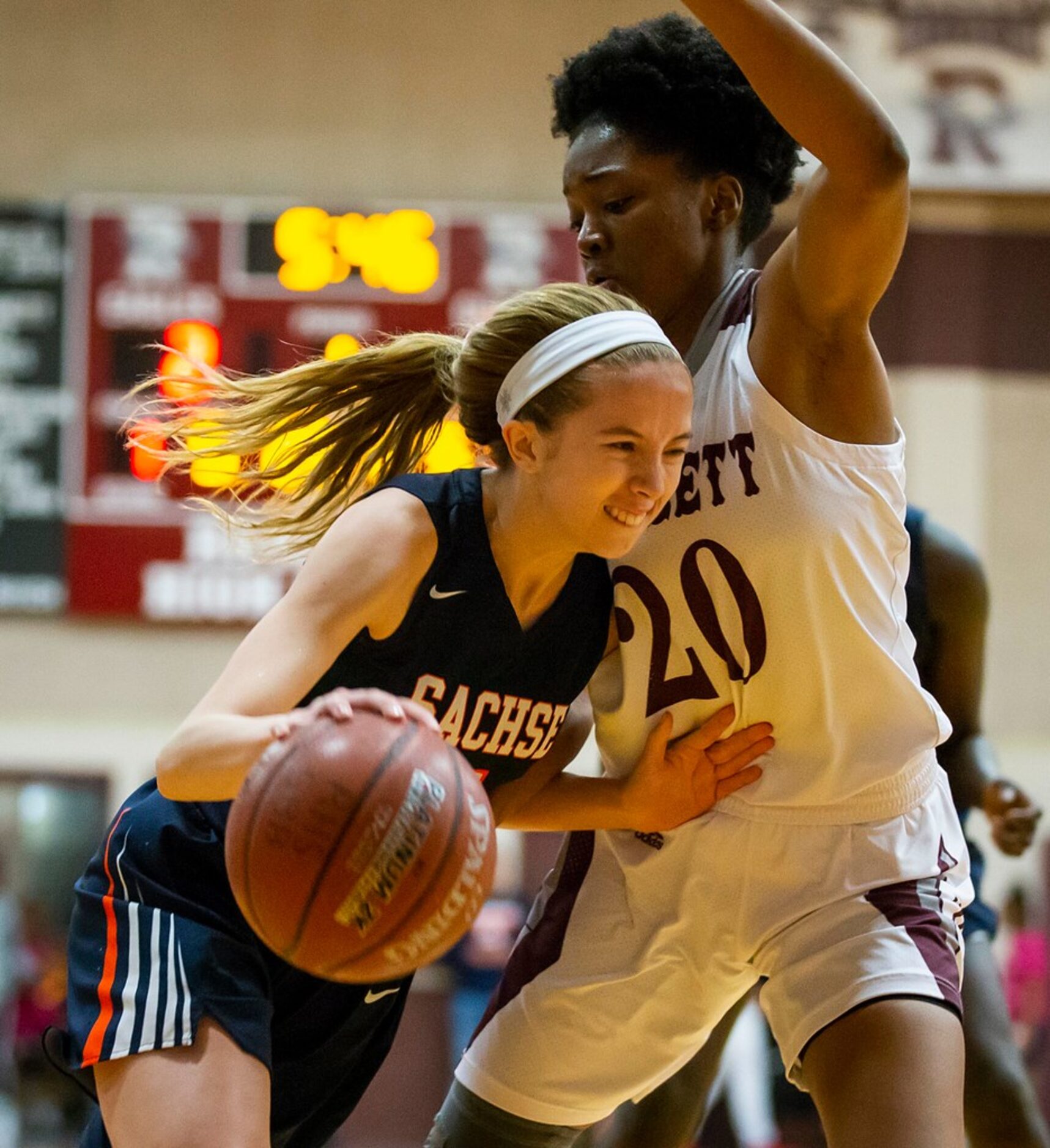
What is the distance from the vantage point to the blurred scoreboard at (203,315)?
7.70 m

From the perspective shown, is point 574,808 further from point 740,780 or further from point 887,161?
point 887,161

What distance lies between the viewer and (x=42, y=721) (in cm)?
820

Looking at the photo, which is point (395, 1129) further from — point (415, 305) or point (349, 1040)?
point (349, 1040)

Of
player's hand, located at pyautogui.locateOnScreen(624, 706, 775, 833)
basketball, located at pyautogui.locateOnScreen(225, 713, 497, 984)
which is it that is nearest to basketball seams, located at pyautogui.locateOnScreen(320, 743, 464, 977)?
basketball, located at pyautogui.locateOnScreen(225, 713, 497, 984)

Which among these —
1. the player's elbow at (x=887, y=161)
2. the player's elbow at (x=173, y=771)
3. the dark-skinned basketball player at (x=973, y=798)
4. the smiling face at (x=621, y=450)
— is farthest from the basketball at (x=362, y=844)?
the dark-skinned basketball player at (x=973, y=798)

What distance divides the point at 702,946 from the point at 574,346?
950mm

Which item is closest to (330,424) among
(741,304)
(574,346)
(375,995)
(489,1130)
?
(574,346)

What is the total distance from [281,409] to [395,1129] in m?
5.96

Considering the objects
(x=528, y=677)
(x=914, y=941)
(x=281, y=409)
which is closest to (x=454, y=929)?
(x=528, y=677)

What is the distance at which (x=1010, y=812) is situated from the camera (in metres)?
3.84

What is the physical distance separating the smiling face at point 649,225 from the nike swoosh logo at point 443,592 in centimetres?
58

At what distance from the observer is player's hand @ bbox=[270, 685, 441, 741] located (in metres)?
1.96

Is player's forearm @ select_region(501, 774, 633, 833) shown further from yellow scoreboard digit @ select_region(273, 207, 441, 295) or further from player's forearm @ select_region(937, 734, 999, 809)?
yellow scoreboard digit @ select_region(273, 207, 441, 295)

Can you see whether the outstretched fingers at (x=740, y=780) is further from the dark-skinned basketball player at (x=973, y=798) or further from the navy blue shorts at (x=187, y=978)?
the dark-skinned basketball player at (x=973, y=798)
